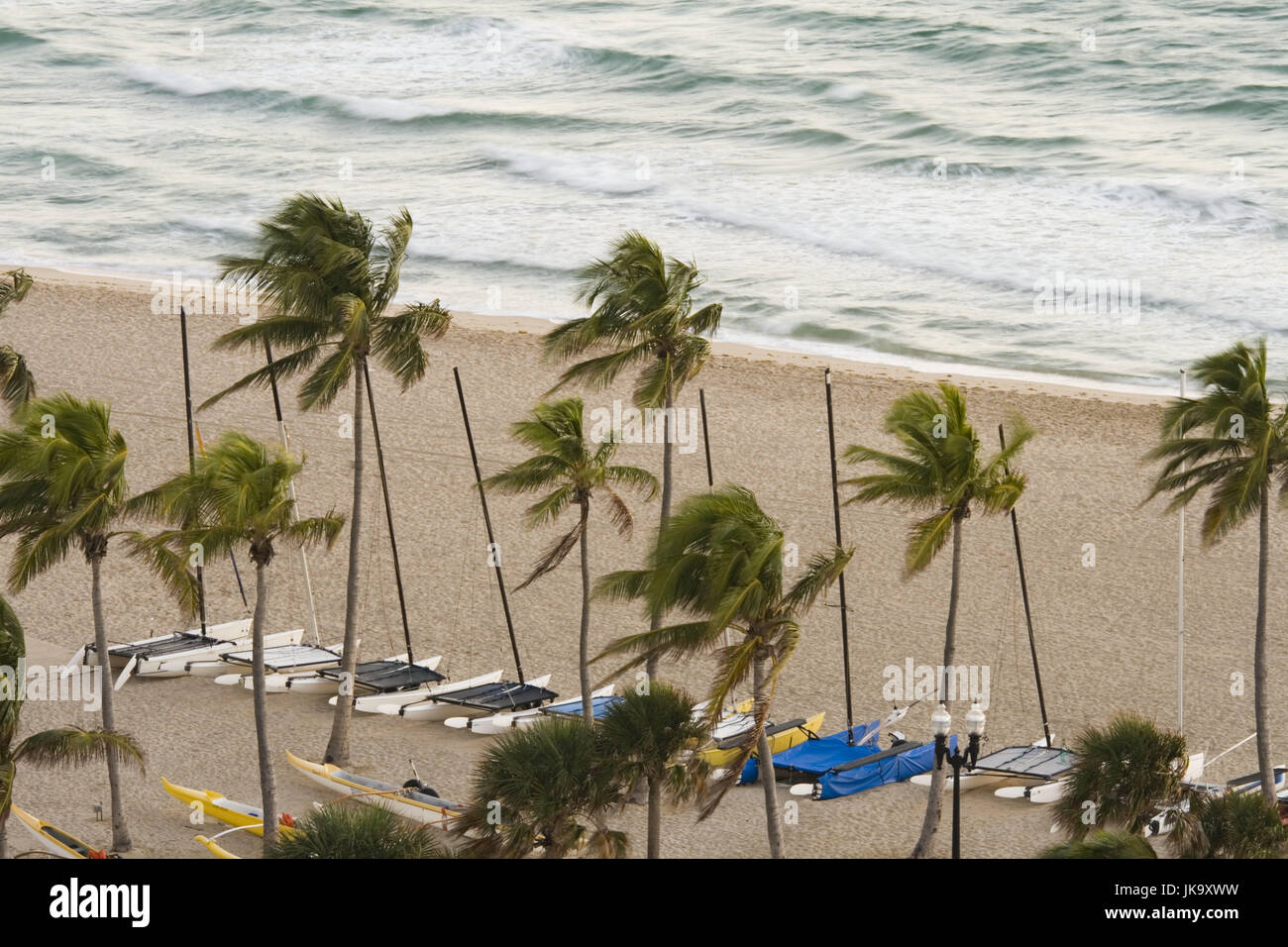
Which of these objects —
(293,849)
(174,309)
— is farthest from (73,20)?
(293,849)

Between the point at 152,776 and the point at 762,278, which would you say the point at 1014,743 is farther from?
the point at 762,278

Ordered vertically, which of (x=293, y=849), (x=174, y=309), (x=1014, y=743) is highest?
(x=174, y=309)

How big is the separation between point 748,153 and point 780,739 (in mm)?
44723

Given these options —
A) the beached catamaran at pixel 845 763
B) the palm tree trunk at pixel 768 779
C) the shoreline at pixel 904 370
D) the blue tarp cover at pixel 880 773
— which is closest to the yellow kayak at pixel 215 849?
the palm tree trunk at pixel 768 779

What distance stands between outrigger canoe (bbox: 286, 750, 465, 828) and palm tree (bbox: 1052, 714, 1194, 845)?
6.69 m

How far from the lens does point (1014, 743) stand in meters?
23.8

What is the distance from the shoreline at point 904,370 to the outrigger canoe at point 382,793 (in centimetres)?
2192

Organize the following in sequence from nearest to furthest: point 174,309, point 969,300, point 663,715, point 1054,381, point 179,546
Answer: point 663,715, point 179,546, point 1054,381, point 174,309, point 969,300

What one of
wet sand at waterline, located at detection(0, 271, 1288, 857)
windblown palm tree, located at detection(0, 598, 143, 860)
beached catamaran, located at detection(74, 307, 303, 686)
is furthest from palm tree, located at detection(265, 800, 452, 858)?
beached catamaran, located at detection(74, 307, 303, 686)

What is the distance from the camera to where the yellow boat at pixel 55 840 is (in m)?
18.3

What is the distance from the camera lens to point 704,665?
86.5ft

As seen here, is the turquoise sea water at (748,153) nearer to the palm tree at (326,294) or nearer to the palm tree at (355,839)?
the palm tree at (326,294)

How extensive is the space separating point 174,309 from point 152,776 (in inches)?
1001

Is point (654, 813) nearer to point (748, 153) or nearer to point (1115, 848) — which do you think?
point (1115, 848)
